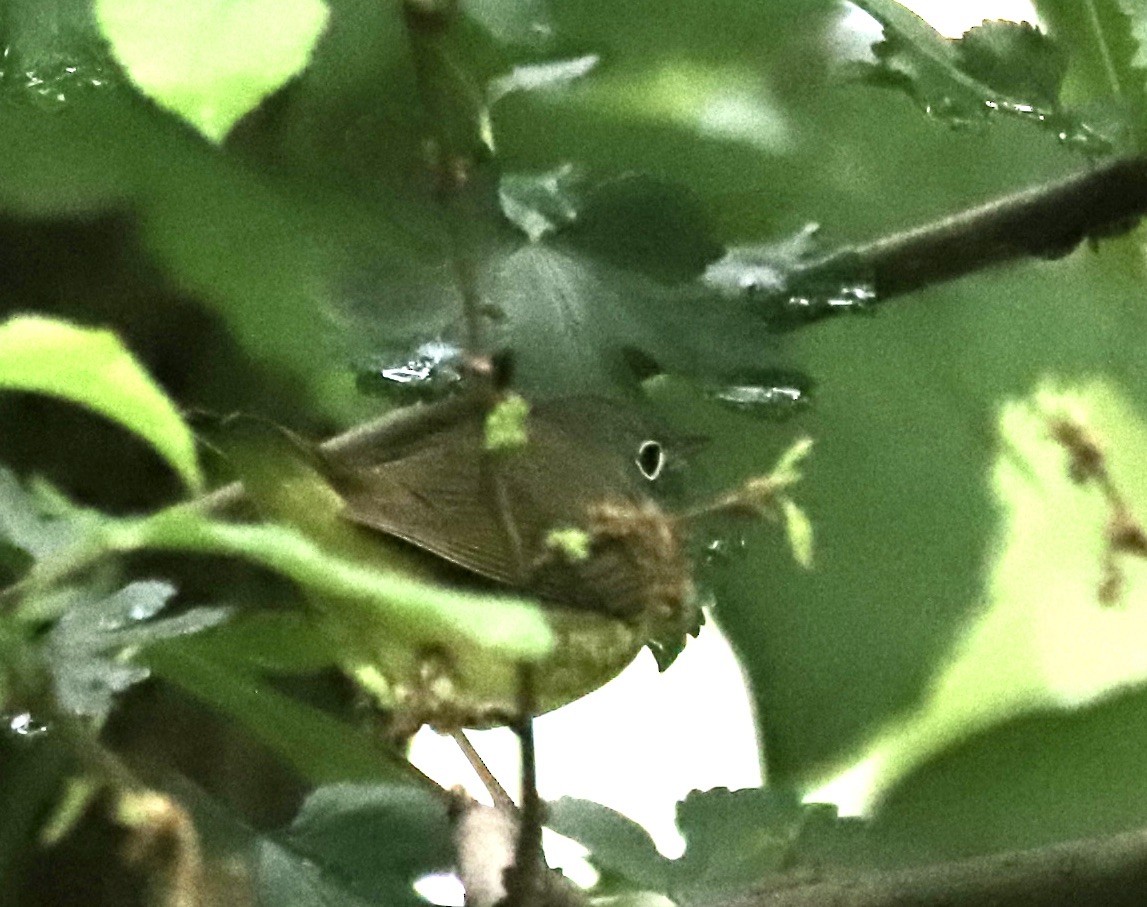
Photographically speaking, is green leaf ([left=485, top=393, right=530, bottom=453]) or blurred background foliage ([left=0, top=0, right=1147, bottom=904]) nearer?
green leaf ([left=485, top=393, right=530, bottom=453])

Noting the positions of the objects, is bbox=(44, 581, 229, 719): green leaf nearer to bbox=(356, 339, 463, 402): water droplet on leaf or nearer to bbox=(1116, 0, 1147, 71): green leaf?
bbox=(356, 339, 463, 402): water droplet on leaf

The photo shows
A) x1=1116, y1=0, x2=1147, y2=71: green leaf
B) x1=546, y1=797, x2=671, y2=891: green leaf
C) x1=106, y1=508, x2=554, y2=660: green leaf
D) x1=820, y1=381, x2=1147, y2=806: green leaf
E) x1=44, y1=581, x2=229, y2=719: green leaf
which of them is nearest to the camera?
x1=106, y1=508, x2=554, y2=660: green leaf

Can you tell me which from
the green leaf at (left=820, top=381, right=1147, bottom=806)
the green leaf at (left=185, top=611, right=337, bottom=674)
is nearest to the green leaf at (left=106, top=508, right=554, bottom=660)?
the green leaf at (left=185, top=611, right=337, bottom=674)

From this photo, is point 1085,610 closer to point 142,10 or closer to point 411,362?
point 411,362

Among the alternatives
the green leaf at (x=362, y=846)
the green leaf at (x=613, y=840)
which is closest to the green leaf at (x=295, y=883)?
the green leaf at (x=362, y=846)

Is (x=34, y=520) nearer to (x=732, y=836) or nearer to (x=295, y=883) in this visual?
(x=295, y=883)
